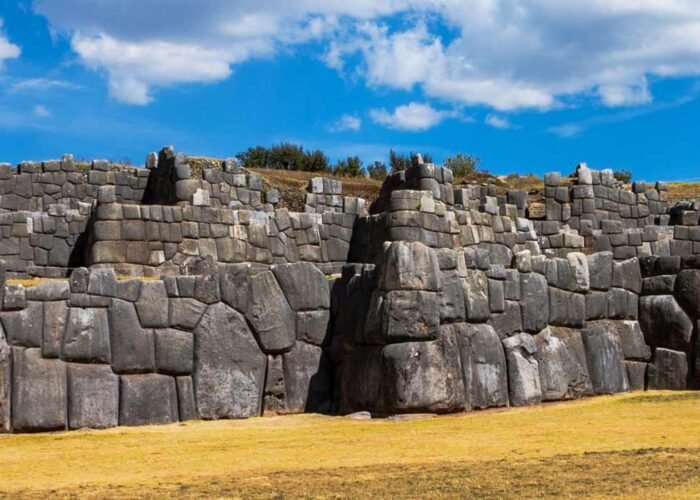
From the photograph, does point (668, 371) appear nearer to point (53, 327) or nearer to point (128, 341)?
point (128, 341)

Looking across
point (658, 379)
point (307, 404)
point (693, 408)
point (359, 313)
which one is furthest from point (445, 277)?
point (658, 379)

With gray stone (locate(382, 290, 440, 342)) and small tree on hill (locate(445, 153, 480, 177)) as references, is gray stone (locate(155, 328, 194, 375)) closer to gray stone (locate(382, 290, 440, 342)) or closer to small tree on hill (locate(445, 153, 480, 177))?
gray stone (locate(382, 290, 440, 342))

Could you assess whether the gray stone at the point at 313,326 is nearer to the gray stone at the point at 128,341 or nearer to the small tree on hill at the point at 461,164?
the gray stone at the point at 128,341

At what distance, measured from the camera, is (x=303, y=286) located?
52.9 ft

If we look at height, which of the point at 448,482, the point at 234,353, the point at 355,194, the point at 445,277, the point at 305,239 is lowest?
the point at 448,482

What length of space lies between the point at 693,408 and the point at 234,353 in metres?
6.57

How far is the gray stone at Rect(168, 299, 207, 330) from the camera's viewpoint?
1487 centimetres

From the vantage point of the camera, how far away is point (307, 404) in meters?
15.9

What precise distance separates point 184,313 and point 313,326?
214 centimetres

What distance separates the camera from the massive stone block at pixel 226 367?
589 inches

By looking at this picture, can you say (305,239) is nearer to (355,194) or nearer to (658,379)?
(658,379)

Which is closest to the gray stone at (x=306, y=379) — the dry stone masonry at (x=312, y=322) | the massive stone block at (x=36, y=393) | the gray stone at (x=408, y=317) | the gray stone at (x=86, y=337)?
the dry stone masonry at (x=312, y=322)

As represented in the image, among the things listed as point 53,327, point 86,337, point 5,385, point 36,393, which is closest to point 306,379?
point 86,337

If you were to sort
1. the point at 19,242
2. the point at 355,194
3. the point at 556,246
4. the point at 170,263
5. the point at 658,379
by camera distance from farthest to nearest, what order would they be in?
the point at 355,194 < the point at 556,246 < the point at 19,242 < the point at 170,263 < the point at 658,379
